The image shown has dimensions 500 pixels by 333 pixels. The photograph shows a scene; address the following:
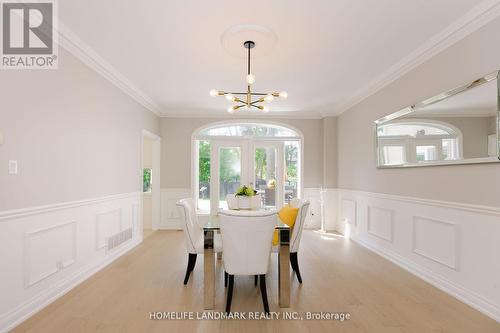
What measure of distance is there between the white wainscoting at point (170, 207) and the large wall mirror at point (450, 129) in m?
4.19

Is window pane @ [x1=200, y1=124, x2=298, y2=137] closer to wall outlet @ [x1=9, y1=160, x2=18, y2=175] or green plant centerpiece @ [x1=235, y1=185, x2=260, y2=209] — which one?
green plant centerpiece @ [x1=235, y1=185, x2=260, y2=209]

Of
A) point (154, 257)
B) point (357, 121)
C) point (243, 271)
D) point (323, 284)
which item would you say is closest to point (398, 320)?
point (323, 284)

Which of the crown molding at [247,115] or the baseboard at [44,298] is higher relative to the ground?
the crown molding at [247,115]

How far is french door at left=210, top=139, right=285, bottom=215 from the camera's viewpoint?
6309 mm

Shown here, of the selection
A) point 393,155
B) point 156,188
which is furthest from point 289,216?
point 156,188

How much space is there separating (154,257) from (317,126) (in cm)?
439

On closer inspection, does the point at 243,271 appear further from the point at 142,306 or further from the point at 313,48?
the point at 313,48

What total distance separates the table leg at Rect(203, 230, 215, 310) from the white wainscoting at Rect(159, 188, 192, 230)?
3.66 m

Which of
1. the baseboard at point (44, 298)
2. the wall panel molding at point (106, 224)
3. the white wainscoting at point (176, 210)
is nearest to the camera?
the baseboard at point (44, 298)

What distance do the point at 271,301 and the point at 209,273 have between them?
675mm

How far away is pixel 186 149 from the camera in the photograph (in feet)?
20.2

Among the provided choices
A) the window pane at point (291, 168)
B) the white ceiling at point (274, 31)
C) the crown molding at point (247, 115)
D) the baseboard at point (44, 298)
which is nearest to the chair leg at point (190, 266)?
the baseboard at point (44, 298)

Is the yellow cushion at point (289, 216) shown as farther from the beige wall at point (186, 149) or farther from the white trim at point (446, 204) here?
the beige wall at point (186, 149)

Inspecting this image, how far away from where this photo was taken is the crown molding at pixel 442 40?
7.71 feet
